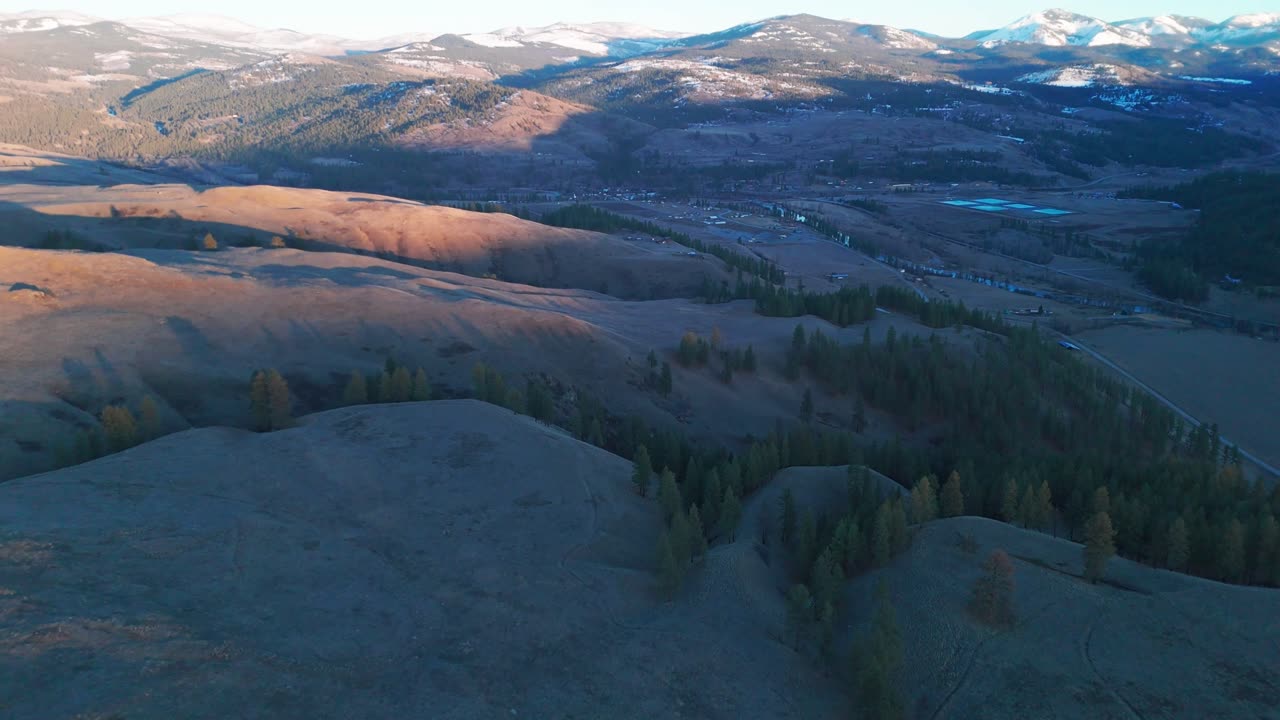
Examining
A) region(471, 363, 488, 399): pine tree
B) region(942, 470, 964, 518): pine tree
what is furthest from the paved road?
region(471, 363, 488, 399): pine tree

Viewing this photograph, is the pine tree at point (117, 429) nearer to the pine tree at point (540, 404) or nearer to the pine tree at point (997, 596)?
the pine tree at point (540, 404)

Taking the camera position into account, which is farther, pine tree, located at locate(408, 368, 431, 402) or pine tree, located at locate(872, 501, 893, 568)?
pine tree, located at locate(408, 368, 431, 402)

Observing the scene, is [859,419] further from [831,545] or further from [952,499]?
[831,545]

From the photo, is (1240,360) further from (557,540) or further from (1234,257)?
(557,540)

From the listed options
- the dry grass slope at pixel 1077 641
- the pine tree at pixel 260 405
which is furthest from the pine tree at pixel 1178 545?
the pine tree at pixel 260 405

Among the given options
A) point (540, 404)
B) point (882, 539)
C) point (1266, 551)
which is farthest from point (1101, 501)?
point (540, 404)

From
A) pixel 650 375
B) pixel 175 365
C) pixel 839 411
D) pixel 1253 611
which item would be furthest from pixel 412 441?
pixel 839 411

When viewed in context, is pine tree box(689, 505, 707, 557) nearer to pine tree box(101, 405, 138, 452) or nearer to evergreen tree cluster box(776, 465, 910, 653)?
evergreen tree cluster box(776, 465, 910, 653)
